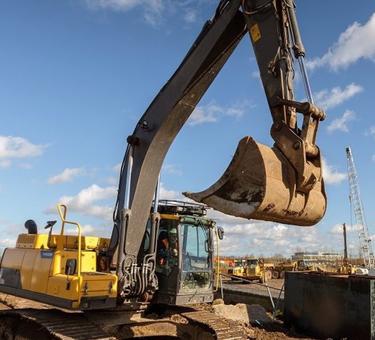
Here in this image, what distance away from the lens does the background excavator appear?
20.9ft

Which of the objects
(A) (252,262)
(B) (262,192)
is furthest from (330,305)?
(A) (252,262)

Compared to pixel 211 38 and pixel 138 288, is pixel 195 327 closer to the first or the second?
pixel 138 288

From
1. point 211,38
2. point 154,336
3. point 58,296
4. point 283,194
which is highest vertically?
point 211,38

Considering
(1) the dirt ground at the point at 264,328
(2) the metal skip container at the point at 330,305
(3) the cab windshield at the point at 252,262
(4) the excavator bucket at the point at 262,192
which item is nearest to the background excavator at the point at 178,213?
(4) the excavator bucket at the point at 262,192

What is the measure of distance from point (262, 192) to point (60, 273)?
12.2 ft

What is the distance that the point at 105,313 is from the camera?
27.5ft

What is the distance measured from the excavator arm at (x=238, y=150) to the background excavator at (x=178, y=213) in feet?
0.05

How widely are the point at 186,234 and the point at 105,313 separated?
1950mm

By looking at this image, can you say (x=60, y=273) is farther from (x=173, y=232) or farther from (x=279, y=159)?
(x=279, y=159)

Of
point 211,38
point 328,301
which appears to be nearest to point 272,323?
point 328,301

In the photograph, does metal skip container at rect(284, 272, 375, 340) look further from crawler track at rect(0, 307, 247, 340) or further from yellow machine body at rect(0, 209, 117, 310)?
yellow machine body at rect(0, 209, 117, 310)

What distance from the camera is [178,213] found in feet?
29.6

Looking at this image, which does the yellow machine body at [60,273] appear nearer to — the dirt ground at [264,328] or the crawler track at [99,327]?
the crawler track at [99,327]

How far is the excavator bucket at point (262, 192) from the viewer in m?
6.02
